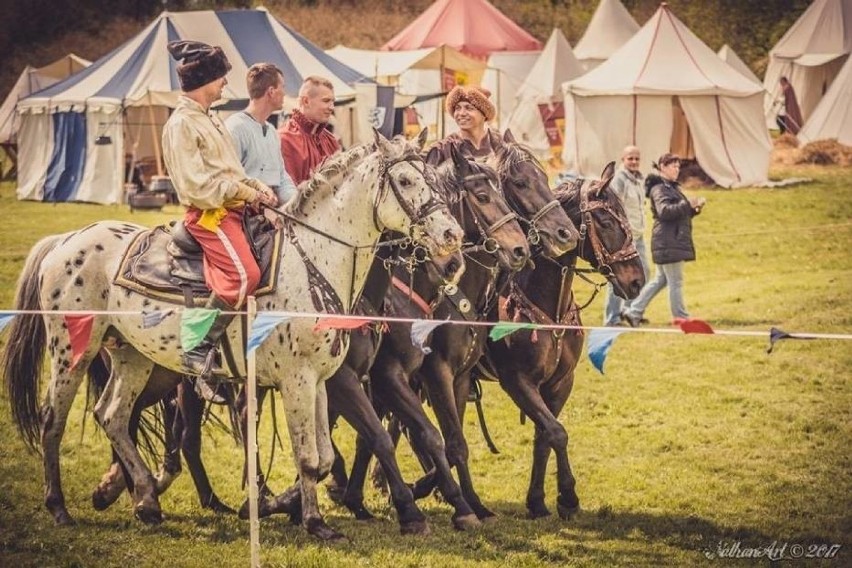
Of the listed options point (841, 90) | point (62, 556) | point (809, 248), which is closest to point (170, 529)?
point (62, 556)

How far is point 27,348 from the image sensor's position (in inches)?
273

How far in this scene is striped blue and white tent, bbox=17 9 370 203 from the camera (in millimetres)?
22500

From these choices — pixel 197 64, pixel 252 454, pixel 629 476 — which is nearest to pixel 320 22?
pixel 629 476

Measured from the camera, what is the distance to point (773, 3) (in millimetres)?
36812

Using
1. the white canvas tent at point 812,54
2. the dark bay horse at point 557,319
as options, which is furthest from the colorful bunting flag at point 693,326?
the white canvas tent at point 812,54

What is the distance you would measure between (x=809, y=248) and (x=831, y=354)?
6221 mm

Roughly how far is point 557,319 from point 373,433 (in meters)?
1.60

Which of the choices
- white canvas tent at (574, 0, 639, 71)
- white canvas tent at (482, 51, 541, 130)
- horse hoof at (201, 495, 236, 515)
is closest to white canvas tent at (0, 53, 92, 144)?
white canvas tent at (482, 51, 541, 130)

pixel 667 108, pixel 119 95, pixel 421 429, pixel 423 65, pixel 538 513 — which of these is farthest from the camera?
pixel 423 65

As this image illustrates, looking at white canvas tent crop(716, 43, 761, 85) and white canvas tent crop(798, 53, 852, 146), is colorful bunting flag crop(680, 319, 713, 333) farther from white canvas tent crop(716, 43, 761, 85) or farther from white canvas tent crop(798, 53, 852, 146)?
white canvas tent crop(716, 43, 761, 85)

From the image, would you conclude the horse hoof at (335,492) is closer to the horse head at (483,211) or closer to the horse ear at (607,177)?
the horse head at (483,211)

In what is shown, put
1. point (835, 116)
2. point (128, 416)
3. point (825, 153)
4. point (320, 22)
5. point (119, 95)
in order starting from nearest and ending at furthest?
point (128, 416), point (119, 95), point (825, 153), point (835, 116), point (320, 22)

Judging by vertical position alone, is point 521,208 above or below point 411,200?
below

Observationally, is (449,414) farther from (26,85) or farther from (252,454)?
(26,85)
